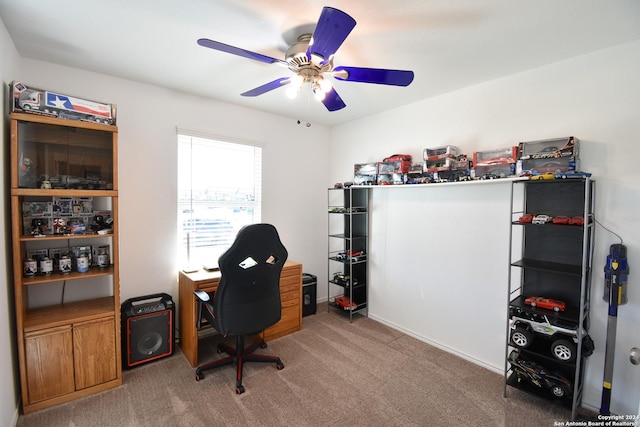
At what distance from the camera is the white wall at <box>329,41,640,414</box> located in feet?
6.48

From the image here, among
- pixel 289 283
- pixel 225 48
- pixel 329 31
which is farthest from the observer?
pixel 289 283

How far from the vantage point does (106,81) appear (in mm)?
2582

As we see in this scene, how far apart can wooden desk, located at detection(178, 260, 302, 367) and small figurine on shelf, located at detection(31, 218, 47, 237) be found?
110cm

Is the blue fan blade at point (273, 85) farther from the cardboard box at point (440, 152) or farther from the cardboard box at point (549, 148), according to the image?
the cardboard box at point (549, 148)

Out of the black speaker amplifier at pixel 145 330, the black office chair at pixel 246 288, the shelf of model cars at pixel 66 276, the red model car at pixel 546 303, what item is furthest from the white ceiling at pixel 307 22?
the black speaker amplifier at pixel 145 330

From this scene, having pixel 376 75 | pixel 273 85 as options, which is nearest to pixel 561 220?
pixel 376 75

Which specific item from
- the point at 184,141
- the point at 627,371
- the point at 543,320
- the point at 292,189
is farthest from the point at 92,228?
the point at 627,371

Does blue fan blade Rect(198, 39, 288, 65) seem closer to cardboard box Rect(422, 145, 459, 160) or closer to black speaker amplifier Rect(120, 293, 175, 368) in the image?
cardboard box Rect(422, 145, 459, 160)

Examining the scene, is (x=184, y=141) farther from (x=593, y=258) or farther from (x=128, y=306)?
(x=593, y=258)

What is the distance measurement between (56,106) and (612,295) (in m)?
3.99

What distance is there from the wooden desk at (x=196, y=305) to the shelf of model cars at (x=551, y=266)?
212 cm

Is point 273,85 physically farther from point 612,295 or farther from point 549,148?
point 612,295

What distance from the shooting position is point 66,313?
7.23 ft

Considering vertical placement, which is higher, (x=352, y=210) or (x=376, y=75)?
(x=376, y=75)
